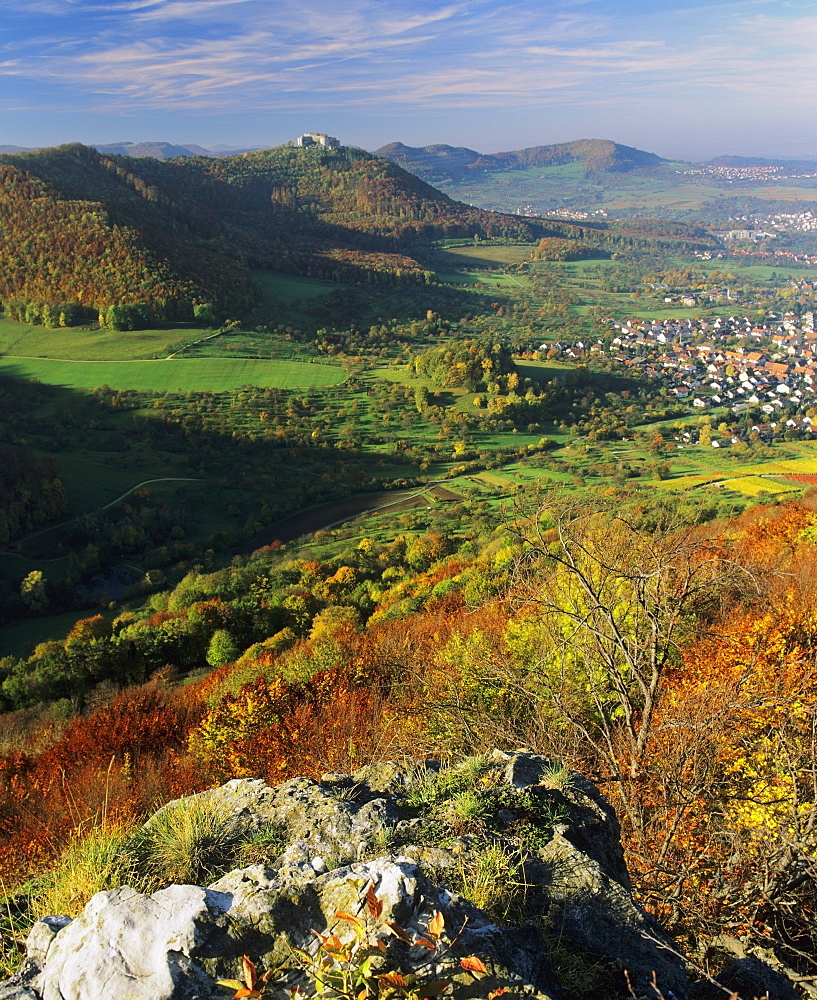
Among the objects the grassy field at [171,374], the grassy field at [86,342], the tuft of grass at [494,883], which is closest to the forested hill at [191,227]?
the grassy field at [86,342]

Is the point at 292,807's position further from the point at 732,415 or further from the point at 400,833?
the point at 732,415

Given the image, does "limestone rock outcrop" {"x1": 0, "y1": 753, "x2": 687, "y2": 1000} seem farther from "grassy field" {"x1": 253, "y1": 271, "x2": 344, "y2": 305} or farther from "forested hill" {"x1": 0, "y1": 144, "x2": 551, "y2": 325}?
"grassy field" {"x1": 253, "y1": 271, "x2": 344, "y2": 305}

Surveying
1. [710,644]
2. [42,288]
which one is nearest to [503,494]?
[710,644]

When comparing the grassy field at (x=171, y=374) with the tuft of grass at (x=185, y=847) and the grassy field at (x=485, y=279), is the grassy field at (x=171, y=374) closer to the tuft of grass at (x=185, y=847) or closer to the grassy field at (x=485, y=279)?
the tuft of grass at (x=185, y=847)

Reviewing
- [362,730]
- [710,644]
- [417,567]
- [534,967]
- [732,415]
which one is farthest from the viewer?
[732,415]

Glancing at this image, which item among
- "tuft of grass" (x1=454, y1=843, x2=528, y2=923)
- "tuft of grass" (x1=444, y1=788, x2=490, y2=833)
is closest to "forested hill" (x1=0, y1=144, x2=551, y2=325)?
"tuft of grass" (x1=444, y1=788, x2=490, y2=833)

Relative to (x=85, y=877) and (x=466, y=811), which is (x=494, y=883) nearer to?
(x=466, y=811)
